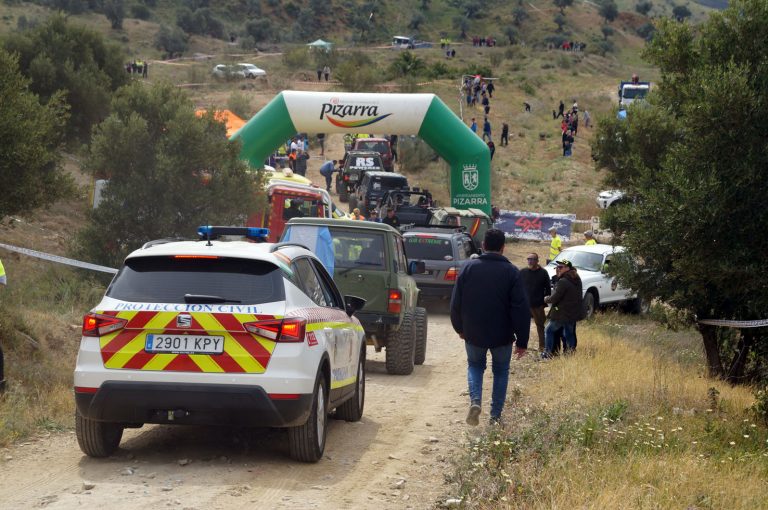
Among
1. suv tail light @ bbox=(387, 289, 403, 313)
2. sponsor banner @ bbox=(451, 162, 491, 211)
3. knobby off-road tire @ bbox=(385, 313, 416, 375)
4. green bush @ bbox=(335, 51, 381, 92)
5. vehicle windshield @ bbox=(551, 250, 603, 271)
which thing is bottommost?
knobby off-road tire @ bbox=(385, 313, 416, 375)

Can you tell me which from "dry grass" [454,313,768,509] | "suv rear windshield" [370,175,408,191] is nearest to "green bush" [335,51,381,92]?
"suv rear windshield" [370,175,408,191]

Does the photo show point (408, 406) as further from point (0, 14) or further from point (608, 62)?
point (608, 62)

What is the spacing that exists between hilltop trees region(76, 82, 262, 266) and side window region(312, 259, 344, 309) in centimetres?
1372

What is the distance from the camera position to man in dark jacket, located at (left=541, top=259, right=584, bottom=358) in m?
15.6

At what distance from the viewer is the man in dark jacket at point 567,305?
15.6 meters

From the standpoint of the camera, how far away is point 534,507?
21.3 feet

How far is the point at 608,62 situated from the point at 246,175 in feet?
259

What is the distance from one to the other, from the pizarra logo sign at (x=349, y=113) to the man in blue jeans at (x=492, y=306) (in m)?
21.8

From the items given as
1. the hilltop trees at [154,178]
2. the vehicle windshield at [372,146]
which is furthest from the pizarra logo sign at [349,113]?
the vehicle windshield at [372,146]

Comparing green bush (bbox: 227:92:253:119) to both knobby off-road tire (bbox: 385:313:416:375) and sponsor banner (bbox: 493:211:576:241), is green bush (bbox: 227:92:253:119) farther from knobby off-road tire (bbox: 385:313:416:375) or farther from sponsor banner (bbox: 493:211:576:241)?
knobby off-road tire (bbox: 385:313:416:375)

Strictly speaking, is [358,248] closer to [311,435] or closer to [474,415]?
[474,415]

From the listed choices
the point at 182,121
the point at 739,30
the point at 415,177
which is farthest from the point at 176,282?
the point at 415,177

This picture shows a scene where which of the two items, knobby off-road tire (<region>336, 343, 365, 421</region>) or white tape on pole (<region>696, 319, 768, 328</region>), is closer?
knobby off-road tire (<region>336, 343, 365, 421</region>)

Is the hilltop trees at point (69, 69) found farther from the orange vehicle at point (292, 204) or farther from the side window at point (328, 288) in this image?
the side window at point (328, 288)
